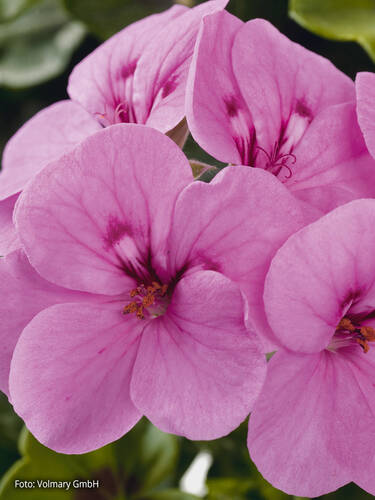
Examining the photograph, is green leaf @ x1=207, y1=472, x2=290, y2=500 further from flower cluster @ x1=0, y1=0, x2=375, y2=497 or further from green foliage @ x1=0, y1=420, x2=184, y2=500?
flower cluster @ x1=0, y1=0, x2=375, y2=497

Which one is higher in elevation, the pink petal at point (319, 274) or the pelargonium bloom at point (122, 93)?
the pelargonium bloom at point (122, 93)

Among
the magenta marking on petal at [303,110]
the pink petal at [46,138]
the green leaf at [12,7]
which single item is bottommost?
the magenta marking on petal at [303,110]

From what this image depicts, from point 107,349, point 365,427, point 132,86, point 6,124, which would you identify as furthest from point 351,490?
point 6,124

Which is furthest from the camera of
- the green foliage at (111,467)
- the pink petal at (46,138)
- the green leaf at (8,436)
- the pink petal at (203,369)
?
the green leaf at (8,436)

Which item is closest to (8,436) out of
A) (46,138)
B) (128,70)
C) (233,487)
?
(233,487)

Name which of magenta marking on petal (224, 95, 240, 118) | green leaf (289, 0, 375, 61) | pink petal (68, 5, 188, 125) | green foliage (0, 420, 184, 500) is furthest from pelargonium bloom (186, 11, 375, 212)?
green foliage (0, 420, 184, 500)

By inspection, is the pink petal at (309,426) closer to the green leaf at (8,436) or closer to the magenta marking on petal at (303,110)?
Result: the magenta marking on petal at (303,110)

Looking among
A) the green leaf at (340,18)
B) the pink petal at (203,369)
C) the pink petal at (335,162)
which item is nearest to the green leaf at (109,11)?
the green leaf at (340,18)
